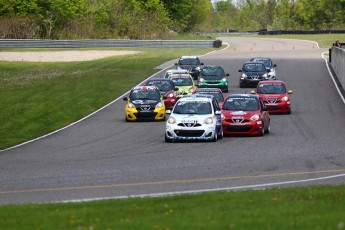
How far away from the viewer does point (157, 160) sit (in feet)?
79.2

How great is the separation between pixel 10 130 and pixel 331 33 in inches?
3820

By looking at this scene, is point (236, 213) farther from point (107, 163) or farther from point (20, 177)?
point (107, 163)

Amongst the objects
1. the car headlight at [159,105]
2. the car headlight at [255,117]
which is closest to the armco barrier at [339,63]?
the car headlight at [159,105]

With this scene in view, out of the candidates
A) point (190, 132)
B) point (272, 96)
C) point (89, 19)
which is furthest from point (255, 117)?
point (89, 19)

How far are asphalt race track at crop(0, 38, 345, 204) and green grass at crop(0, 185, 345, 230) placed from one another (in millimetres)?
2531

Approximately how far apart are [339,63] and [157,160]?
32.9 meters

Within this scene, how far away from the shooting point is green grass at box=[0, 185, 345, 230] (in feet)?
39.2

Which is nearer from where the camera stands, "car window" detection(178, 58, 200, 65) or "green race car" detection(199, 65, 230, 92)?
"green race car" detection(199, 65, 230, 92)

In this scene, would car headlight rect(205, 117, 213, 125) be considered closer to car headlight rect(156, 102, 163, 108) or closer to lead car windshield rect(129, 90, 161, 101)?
car headlight rect(156, 102, 163, 108)

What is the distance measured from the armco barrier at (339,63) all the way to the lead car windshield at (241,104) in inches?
720

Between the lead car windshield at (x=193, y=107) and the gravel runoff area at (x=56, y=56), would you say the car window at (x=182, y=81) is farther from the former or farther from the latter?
the gravel runoff area at (x=56, y=56)

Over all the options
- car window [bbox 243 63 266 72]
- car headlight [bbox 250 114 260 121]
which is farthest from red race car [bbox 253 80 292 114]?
car window [bbox 243 63 266 72]

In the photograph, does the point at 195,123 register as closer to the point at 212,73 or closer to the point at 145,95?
the point at 145,95

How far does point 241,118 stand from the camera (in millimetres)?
31219
